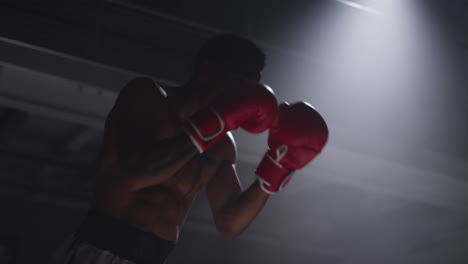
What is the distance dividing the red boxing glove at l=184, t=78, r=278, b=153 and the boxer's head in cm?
6

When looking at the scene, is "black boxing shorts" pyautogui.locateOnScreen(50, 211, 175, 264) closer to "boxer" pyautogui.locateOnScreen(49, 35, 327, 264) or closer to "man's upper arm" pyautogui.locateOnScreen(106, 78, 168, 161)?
"boxer" pyautogui.locateOnScreen(49, 35, 327, 264)

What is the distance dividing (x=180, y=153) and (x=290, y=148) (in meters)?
0.44

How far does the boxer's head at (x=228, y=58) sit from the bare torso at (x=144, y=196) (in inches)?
8.2

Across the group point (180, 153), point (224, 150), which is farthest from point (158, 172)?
point (224, 150)

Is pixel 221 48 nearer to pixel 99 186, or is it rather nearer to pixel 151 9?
pixel 99 186

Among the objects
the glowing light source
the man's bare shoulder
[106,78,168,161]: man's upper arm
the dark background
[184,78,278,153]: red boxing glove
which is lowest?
the dark background

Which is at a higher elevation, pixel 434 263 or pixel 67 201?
pixel 434 263

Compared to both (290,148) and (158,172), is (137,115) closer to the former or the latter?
(158,172)

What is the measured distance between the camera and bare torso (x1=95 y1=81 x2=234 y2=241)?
1600 mm

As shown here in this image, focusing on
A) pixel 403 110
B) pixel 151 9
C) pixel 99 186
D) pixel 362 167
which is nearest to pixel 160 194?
pixel 99 186

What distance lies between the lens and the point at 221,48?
1735 millimetres

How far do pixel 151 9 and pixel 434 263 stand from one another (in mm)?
6452

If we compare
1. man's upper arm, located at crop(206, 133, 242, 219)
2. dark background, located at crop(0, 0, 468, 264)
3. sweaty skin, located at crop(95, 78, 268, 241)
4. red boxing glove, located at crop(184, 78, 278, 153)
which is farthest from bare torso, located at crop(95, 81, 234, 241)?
dark background, located at crop(0, 0, 468, 264)

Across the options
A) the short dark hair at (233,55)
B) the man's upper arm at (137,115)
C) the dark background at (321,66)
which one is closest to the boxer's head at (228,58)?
the short dark hair at (233,55)
